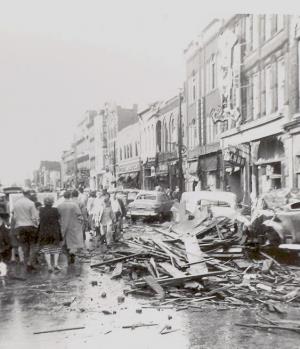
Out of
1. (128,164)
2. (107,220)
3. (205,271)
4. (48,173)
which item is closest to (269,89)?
(128,164)

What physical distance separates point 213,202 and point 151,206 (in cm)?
643

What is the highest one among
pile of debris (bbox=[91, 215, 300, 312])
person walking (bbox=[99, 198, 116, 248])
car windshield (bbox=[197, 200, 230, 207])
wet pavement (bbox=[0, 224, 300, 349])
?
car windshield (bbox=[197, 200, 230, 207])

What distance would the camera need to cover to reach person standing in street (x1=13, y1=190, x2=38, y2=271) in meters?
10.1

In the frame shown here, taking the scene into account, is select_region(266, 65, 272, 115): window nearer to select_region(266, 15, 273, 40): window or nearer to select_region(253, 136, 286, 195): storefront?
select_region(253, 136, 286, 195): storefront

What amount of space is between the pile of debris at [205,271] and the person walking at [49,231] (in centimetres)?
96

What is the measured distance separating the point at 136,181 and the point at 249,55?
10.3m

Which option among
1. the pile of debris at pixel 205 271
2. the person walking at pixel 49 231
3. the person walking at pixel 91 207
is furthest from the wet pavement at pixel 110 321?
the person walking at pixel 91 207

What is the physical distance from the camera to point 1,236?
980 cm

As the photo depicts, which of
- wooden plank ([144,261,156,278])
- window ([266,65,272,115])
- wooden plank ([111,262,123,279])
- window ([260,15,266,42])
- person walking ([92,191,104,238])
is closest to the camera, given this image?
wooden plank ([144,261,156,278])

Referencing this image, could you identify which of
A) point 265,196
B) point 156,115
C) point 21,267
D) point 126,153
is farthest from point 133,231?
point 156,115

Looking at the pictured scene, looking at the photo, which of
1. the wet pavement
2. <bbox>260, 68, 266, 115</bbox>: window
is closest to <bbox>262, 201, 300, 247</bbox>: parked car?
the wet pavement

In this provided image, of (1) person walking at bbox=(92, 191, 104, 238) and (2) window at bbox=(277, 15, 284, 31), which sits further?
(2) window at bbox=(277, 15, 284, 31)

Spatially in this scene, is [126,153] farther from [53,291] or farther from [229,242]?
[53,291]

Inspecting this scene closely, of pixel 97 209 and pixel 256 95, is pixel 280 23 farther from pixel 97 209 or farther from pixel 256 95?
pixel 97 209
